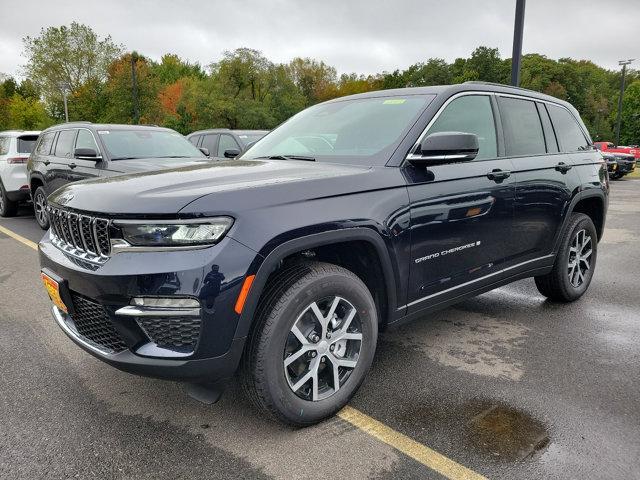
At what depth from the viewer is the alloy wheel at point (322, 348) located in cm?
255

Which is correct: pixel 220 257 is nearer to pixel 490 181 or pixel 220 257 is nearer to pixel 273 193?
pixel 273 193

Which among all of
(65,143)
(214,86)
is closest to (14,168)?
(65,143)

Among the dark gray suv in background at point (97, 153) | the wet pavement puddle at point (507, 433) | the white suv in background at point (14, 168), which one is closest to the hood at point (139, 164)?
the dark gray suv in background at point (97, 153)

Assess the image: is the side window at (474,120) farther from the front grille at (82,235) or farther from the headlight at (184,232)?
the front grille at (82,235)

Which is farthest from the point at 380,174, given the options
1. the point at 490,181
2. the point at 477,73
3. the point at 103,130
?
the point at 477,73

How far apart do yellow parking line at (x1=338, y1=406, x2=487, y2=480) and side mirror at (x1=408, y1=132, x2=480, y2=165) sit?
1461 millimetres

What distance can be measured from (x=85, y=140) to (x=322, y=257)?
6.19 meters

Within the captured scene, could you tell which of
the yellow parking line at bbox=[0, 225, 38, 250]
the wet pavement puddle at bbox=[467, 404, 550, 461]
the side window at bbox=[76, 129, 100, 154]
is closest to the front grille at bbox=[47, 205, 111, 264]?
the wet pavement puddle at bbox=[467, 404, 550, 461]

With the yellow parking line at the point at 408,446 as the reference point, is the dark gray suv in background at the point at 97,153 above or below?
above

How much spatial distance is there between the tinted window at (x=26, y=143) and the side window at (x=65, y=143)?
188cm

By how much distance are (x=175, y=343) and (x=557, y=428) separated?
1950mm

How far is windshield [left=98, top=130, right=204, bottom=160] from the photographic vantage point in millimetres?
7324

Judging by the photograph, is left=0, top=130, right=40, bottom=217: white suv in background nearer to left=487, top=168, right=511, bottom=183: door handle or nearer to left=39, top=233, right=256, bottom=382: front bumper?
left=39, top=233, right=256, bottom=382: front bumper

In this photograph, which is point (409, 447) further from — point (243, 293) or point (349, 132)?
point (349, 132)
